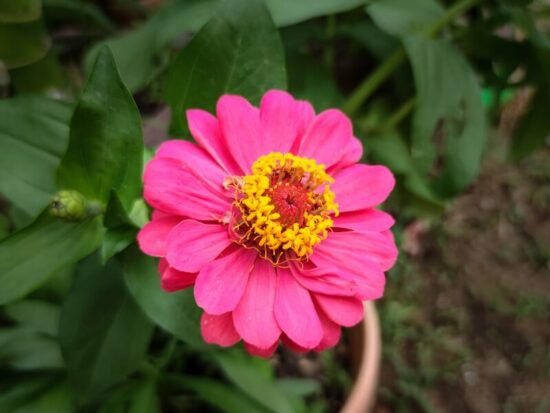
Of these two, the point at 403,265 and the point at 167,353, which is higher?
the point at 167,353

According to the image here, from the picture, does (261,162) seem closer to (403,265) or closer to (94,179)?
(94,179)

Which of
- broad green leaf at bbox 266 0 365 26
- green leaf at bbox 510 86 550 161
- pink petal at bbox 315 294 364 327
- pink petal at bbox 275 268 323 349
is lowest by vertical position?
green leaf at bbox 510 86 550 161

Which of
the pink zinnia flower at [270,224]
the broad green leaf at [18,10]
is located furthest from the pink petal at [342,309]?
the broad green leaf at [18,10]

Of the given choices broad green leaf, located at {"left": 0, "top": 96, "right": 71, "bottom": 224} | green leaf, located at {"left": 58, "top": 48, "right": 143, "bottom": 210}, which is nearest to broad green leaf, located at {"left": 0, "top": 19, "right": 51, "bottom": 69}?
broad green leaf, located at {"left": 0, "top": 96, "right": 71, "bottom": 224}

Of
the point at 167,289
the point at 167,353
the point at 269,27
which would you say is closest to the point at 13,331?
the point at 167,353

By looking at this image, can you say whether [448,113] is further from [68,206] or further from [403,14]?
[68,206]

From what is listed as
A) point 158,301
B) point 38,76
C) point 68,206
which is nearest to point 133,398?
point 158,301

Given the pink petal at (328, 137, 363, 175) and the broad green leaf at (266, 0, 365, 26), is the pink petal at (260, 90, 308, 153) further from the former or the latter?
the broad green leaf at (266, 0, 365, 26)
